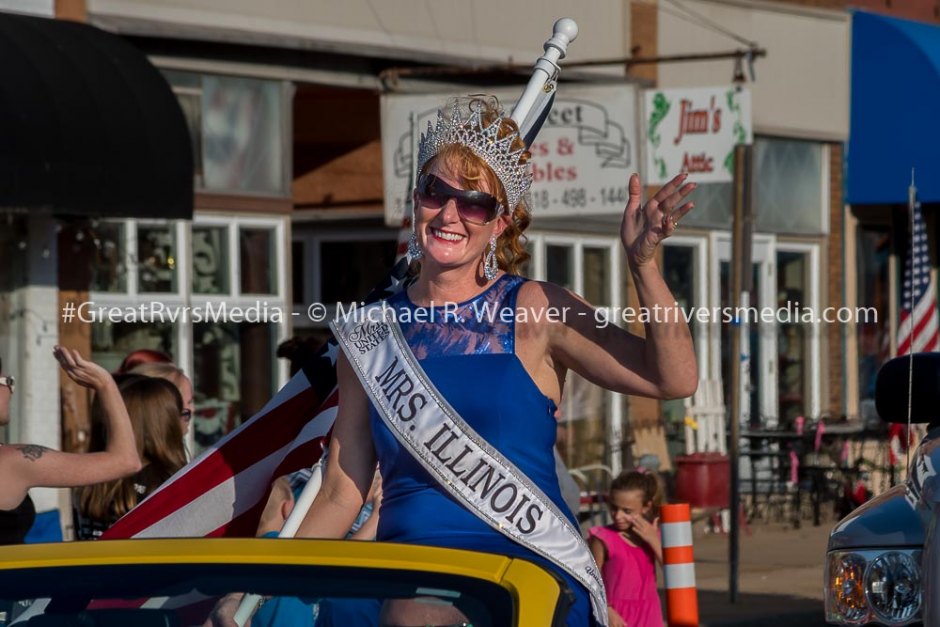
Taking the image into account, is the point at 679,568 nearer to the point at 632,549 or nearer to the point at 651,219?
the point at 632,549

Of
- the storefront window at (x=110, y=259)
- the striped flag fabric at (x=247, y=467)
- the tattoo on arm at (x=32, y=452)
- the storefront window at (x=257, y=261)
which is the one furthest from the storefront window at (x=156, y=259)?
the striped flag fabric at (x=247, y=467)

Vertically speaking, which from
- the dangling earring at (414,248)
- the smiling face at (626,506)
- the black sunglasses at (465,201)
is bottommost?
the smiling face at (626,506)

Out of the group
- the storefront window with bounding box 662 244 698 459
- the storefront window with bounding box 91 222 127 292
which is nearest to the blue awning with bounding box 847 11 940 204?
the storefront window with bounding box 662 244 698 459

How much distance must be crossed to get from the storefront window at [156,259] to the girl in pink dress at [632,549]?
635 cm

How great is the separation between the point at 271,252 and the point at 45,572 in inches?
443

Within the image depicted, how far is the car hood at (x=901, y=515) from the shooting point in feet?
15.1

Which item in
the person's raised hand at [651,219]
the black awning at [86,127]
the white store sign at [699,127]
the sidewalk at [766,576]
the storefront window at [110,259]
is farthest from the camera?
the white store sign at [699,127]

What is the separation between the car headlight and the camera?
4.46 m

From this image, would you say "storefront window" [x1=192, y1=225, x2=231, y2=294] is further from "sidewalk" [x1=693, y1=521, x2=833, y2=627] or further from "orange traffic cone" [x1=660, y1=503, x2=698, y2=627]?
"orange traffic cone" [x1=660, y1=503, x2=698, y2=627]

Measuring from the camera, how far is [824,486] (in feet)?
57.2

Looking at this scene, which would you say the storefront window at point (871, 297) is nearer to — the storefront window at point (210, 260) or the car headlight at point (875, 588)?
the storefront window at point (210, 260)

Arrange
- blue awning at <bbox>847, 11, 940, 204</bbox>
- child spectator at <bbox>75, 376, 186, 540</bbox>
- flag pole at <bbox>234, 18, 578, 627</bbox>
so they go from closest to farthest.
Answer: flag pole at <bbox>234, 18, 578, 627</bbox> → child spectator at <bbox>75, 376, 186, 540</bbox> → blue awning at <bbox>847, 11, 940, 204</bbox>

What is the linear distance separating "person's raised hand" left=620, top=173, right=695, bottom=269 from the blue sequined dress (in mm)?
343

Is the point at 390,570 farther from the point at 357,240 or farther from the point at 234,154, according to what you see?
the point at 357,240
